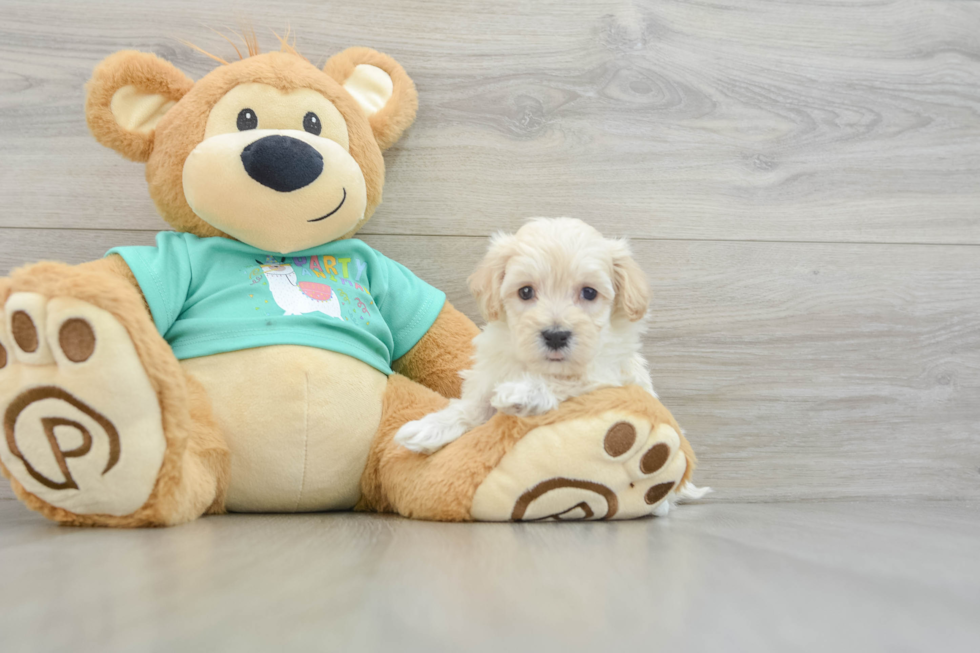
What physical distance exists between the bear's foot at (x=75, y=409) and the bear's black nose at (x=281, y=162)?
31cm

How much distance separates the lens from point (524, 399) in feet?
2.89

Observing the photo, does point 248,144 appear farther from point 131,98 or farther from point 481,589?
point 481,589

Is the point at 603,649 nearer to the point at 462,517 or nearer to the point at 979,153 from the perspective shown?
Answer: the point at 462,517

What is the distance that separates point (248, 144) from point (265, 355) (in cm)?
31

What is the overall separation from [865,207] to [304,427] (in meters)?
1.21

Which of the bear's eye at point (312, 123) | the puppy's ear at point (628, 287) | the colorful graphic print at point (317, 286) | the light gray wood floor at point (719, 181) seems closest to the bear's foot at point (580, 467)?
the puppy's ear at point (628, 287)

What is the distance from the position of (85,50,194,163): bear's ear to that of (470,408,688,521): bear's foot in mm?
774

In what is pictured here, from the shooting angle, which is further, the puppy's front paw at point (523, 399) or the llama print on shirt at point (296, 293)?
the llama print on shirt at point (296, 293)

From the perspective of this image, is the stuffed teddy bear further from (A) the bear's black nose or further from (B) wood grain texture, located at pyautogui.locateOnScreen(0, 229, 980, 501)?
(B) wood grain texture, located at pyautogui.locateOnScreen(0, 229, 980, 501)

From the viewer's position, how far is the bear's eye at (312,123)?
1.06 m

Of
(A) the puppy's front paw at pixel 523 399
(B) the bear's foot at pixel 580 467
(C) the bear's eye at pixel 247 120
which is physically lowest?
(B) the bear's foot at pixel 580 467

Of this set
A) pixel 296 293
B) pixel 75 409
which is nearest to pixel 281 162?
pixel 296 293

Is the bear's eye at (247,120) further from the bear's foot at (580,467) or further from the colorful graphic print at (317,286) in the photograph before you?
the bear's foot at (580,467)

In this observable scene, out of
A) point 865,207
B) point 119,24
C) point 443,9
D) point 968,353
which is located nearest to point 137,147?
point 119,24
